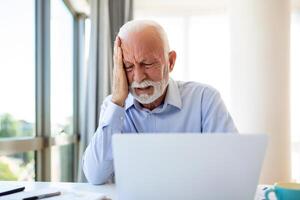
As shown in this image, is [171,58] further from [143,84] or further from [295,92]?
[295,92]

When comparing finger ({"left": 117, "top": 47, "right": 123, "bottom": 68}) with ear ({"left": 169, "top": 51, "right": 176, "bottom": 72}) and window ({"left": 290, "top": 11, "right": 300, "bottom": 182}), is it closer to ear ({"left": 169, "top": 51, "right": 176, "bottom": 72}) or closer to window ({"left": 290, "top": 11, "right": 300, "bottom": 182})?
ear ({"left": 169, "top": 51, "right": 176, "bottom": 72})

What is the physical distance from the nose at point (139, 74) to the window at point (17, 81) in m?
1.16

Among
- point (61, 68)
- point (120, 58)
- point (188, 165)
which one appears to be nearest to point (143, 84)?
point (120, 58)

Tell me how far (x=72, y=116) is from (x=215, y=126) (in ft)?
9.28

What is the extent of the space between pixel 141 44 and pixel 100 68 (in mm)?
2245

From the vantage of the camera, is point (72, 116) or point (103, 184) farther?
point (72, 116)

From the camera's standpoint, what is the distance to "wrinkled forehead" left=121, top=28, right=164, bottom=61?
4.42ft

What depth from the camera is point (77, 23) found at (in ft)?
13.6

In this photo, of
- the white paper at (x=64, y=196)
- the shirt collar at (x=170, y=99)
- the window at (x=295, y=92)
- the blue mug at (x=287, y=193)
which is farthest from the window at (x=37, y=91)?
the window at (x=295, y=92)

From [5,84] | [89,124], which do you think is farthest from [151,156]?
[89,124]

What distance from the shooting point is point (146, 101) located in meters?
1.39

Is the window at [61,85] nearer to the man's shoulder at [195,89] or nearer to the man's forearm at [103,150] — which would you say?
the man's shoulder at [195,89]

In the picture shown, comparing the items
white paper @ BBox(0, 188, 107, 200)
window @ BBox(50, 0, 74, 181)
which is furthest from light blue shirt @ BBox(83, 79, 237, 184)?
window @ BBox(50, 0, 74, 181)

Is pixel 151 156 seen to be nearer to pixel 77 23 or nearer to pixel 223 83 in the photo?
pixel 223 83
